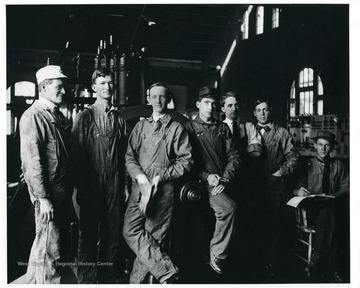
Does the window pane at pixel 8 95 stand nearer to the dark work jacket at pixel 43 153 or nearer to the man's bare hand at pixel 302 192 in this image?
the dark work jacket at pixel 43 153

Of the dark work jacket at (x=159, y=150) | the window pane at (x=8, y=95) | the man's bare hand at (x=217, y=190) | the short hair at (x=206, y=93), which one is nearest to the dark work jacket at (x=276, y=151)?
the man's bare hand at (x=217, y=190)

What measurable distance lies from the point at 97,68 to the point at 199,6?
844 millimetres

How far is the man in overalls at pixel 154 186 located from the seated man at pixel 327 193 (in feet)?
3.17

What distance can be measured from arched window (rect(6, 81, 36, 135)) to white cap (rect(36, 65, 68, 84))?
0.10 meters

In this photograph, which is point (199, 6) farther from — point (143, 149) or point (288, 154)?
point (288, 154)

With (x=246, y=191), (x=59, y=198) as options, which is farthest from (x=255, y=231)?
(x=59, y=198)

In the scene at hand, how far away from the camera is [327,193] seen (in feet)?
8.02

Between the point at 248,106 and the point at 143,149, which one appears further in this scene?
the point at 248,106

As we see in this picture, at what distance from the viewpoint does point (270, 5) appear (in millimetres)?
2385

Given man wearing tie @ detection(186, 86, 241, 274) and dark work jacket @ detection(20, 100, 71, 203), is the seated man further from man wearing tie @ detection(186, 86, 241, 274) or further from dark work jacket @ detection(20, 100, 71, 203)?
dark work jacket @ detection(20, 100, 71, 203)

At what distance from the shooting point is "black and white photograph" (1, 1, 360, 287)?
2.22m

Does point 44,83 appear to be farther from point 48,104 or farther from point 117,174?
point 117,174

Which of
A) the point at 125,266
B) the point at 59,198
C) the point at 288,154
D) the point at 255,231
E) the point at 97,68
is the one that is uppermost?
the point at 97,68

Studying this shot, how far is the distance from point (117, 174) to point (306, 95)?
149cm
